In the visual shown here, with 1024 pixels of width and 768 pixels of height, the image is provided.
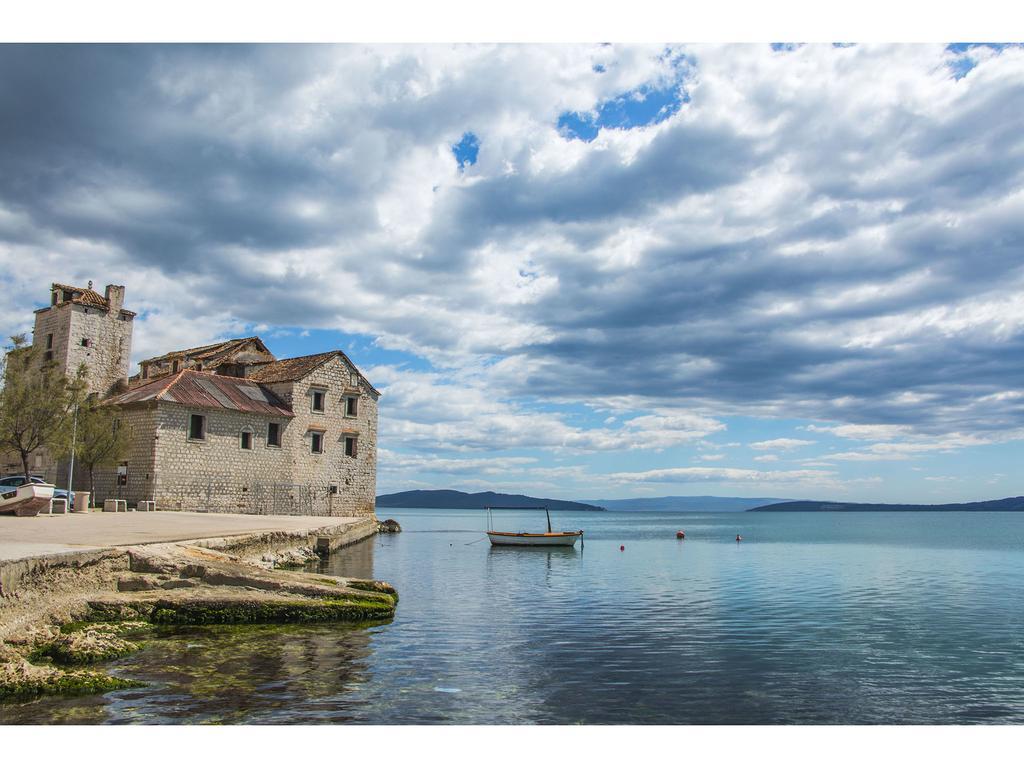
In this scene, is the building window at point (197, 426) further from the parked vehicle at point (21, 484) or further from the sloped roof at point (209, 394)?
the parked vehicle at point (21, 484)

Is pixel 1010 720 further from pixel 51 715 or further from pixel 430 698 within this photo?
pixel 51 715

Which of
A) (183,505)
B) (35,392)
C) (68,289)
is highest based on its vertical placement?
(68,289)

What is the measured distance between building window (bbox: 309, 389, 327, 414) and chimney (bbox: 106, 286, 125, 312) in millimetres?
13600

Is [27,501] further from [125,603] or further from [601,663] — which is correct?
[601,663]

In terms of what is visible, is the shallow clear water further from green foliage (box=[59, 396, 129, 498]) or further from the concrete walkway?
green foliage (box=[59, 396, 129, 498])

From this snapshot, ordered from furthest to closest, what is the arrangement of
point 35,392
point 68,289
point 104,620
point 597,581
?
point 68,289, point 35,392, point 597,581, point 104,620

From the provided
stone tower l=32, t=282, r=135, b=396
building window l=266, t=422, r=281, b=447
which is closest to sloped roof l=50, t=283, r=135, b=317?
stone tower l=32, t=282, r=135, b=396

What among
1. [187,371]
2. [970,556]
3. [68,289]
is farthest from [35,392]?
[970,556]

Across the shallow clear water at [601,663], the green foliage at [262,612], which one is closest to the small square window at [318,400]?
the shallow clear water at [601,663]

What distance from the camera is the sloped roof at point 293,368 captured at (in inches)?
1812

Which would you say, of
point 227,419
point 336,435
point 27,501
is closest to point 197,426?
point 227,419

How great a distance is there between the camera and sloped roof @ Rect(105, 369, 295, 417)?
39.1 meters

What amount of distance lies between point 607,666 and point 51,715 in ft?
26.2

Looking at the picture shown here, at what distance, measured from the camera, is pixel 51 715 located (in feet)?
28.2
